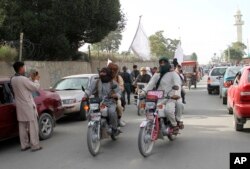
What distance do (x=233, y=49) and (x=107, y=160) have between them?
113 meters

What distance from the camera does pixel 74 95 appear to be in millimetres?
13531

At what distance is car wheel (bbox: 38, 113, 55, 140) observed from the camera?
33.5 feet

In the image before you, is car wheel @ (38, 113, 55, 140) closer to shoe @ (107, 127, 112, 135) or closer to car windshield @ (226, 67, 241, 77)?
shoe @ (107, 127, 112, 135)

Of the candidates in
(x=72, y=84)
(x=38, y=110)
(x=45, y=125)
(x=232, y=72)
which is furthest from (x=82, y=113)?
(x=232, y=72)

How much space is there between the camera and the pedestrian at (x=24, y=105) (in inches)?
349

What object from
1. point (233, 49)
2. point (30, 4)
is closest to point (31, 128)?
point (30, 4)

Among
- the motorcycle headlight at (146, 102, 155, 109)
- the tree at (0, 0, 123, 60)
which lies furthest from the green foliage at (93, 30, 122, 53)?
the motorcycle headlight at (146, 102, 155, 109)

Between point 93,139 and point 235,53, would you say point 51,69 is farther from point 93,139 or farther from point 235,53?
point 235,53

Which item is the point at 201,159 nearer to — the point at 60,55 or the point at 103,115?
the point at 103,115

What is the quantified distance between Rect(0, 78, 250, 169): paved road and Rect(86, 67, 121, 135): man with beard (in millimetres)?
581

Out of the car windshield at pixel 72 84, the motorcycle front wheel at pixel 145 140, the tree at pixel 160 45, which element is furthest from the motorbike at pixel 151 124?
the tree at pixel 160 45

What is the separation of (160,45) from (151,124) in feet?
240

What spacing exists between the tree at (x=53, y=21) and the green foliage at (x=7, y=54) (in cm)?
151

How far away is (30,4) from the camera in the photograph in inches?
939
